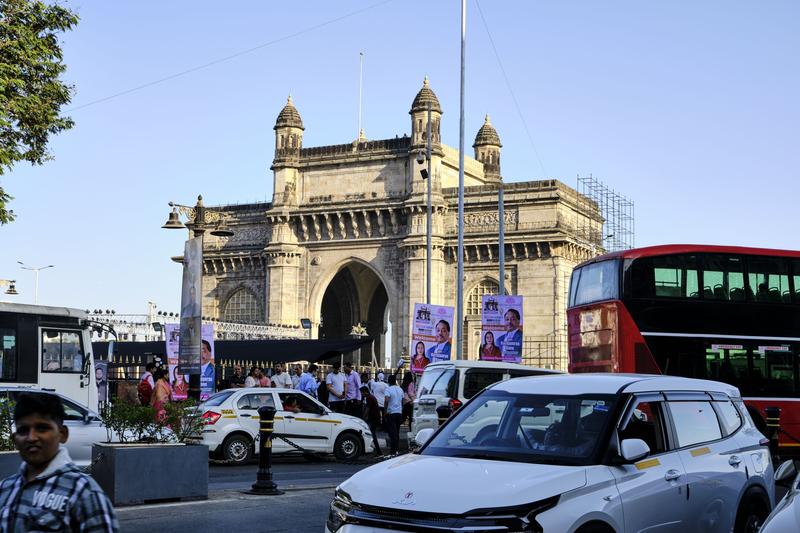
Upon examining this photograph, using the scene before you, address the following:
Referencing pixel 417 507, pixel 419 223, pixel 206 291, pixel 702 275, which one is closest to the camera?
pixel 417 507

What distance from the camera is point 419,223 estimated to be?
48.7m

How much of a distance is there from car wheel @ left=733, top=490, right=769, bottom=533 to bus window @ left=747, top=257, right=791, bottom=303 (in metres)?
12.2

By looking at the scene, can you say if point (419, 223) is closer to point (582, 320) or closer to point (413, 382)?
point (413, 382)

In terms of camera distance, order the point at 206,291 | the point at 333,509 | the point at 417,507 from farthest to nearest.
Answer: the point at 206,291 < the point at 333,509 < the point at 417,507

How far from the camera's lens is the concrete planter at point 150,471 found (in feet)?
36.1

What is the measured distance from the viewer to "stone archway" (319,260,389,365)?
186ft

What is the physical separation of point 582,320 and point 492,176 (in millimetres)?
36725

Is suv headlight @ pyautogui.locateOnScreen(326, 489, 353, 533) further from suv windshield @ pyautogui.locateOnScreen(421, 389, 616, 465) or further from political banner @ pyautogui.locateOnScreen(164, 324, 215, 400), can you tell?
political banner @ pyautogui.locateOnScreen(164, 324, 215, 400)

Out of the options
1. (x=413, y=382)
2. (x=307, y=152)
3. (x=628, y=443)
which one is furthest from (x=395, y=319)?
(x=628, y=443)

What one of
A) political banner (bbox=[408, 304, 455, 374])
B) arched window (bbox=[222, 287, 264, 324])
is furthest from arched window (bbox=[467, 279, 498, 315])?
political banner (bbox=[408, 304, 455, 374])

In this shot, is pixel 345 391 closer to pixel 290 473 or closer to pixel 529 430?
pixel 290 473

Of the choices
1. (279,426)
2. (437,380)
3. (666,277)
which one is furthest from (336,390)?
(666,277)

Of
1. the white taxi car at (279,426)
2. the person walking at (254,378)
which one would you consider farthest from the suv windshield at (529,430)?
the person walking at (254,378)

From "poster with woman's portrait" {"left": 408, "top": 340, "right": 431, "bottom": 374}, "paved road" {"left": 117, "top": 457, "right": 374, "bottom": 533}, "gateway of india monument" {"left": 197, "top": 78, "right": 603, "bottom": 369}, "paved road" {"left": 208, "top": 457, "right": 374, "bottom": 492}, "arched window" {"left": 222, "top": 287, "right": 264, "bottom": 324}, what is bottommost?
"paved road" {"left": 208, "top": 457, "right": 374, "bottom": 492}
